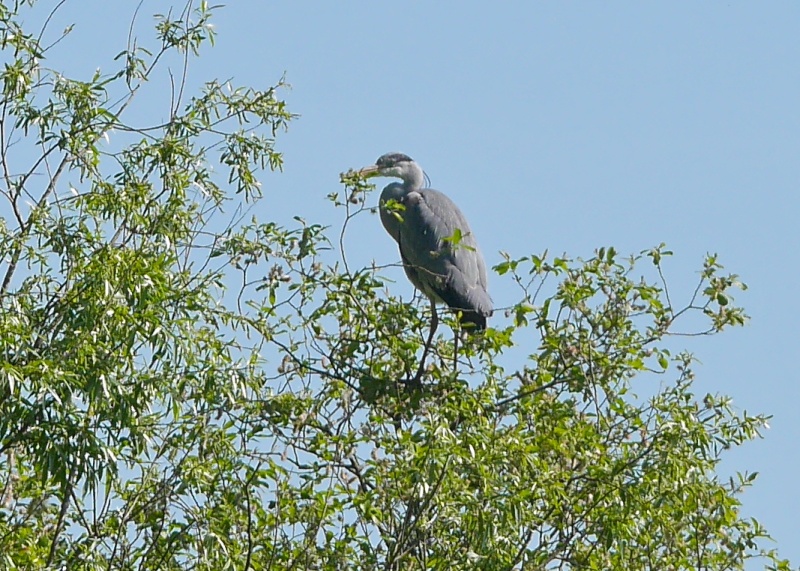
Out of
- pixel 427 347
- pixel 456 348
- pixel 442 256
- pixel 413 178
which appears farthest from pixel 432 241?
pixel 427 347

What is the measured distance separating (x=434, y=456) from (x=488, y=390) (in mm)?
914

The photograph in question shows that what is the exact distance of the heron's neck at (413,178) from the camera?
416 inches

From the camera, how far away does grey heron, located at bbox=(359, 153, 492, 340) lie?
9.10 m

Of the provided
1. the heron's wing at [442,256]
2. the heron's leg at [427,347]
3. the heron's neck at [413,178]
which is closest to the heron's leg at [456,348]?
the heron's leg at [427,347]

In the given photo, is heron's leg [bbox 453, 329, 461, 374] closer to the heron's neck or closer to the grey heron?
the grey heron

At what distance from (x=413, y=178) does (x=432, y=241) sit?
3.37 feet

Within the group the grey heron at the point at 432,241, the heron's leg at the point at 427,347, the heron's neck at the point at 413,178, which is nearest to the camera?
the heron's leg at the point at 427,347

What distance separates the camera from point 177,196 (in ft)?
22.7

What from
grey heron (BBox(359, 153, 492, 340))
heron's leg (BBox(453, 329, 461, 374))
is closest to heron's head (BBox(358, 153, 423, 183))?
grey heron (BBox(359, 153, 492, 340))

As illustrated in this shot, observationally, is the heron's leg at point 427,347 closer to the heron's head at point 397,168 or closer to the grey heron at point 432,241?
the grey heron at point 432,241

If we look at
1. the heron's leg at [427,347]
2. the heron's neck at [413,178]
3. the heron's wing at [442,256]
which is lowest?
the heron's leg at [427,347]

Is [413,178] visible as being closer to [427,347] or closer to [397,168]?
[397,168]

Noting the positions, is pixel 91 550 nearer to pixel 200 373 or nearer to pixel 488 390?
pixel 200 373

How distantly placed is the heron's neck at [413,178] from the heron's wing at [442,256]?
1.20 ft
